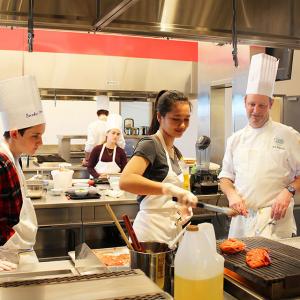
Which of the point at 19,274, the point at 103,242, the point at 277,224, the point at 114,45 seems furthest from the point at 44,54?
the point at 19,274

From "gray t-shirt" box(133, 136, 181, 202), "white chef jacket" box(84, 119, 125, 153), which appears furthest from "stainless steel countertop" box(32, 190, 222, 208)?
"white chef jacket" box(84, 119, 125, 153)

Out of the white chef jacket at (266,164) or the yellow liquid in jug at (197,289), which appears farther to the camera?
the white chef jacket at (266,164)

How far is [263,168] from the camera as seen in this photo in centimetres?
256

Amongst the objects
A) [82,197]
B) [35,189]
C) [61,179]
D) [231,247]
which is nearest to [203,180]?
[82,197]

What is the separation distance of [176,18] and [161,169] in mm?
899

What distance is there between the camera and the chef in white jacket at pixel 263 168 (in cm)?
243

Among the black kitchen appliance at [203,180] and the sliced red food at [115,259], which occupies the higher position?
the black kitchen appliance at [203,180]

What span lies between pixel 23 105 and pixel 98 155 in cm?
332

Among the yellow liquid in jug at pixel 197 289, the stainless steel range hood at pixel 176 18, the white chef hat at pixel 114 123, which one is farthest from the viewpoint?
the white chef hat at pixel 114 123

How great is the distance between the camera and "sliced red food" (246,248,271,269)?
1.32m

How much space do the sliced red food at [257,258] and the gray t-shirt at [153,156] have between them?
0.82 metres

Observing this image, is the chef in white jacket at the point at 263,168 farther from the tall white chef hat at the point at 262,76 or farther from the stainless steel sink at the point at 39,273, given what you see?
the stainless steel sink at the point at 39,273

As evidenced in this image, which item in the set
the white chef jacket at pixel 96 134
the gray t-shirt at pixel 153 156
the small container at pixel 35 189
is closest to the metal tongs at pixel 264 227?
the gray t-shirt at pixel 153 156

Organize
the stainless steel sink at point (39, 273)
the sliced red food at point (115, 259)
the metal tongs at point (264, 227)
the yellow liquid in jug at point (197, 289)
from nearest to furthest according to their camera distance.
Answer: the yellow liquid in jug at point (197, 289) < the stainless steel sink at point (39, 273) < the sliced red food at point (115, 259) < the metal tongs at point (264, 227)
